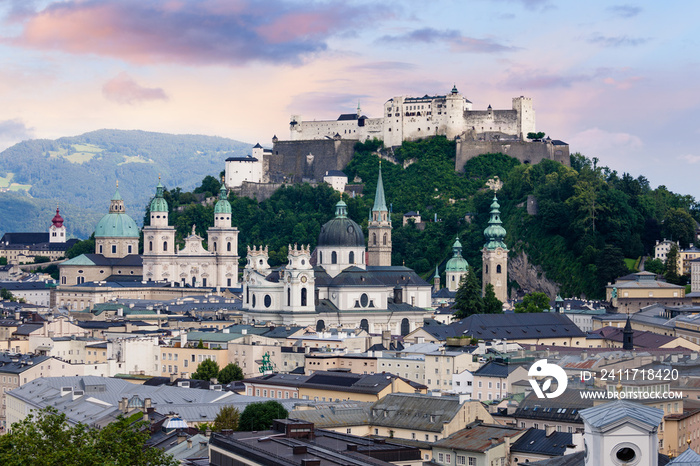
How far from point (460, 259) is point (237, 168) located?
35.9 meters

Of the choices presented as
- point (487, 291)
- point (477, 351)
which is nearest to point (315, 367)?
point (477, 351)

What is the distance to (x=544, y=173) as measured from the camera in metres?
133

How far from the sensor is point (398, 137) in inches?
5930

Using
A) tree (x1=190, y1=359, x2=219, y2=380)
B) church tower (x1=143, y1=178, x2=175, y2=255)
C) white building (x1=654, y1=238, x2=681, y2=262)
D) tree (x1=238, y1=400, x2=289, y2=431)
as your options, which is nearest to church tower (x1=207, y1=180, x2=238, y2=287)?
church tower (x1=143, y1=178, x2=175, y2=255)

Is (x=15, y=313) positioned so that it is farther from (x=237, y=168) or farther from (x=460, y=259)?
(x=237, y=168)

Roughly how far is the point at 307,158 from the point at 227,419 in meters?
102

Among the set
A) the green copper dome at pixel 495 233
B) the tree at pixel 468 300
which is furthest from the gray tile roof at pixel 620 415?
the green copper dome at pixel 495 233

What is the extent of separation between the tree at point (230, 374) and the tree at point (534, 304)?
32.0 m

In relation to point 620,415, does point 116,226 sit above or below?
above

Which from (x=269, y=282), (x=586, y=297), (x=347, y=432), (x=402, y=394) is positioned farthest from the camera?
(x=586, y=297)

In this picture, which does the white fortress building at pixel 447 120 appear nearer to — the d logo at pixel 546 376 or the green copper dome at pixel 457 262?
the green copper dome at pixel 457 262

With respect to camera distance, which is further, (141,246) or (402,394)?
(141,246)

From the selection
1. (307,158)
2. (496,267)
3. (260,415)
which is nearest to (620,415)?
(260,415)

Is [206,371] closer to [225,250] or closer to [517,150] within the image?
[225,250]
